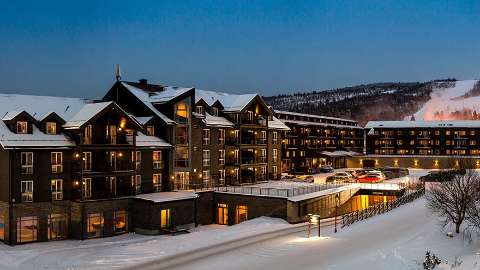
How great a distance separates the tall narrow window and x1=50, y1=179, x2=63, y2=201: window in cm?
235

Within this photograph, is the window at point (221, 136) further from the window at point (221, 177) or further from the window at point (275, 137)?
the window at point (275, 137)

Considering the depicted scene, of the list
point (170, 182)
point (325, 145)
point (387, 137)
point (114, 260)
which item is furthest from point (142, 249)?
point (387, 137)

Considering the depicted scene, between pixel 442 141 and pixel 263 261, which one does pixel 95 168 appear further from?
pixel 442 141

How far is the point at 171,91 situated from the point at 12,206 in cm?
2205

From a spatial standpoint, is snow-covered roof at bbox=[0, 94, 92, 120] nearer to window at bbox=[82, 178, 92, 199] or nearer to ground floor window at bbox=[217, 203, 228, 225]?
window at bbox=[82, 178, 92, 199]

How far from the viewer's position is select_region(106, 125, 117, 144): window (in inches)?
1813

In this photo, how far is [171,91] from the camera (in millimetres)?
56125

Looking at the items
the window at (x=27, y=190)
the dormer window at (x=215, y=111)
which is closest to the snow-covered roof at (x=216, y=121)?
the dormer window at (x=215, y=111)

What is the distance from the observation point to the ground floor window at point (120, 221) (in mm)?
45116

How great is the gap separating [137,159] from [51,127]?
8736mm

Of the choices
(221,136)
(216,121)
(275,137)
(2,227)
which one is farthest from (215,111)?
(2,227)

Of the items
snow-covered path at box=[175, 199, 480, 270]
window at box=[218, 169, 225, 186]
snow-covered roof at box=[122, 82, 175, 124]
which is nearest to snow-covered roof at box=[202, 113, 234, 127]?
snow-covered roof at box=[122, 82, 175, 124]

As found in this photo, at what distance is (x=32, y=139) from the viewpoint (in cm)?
4184

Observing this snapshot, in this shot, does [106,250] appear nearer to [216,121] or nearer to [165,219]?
[165,219]
